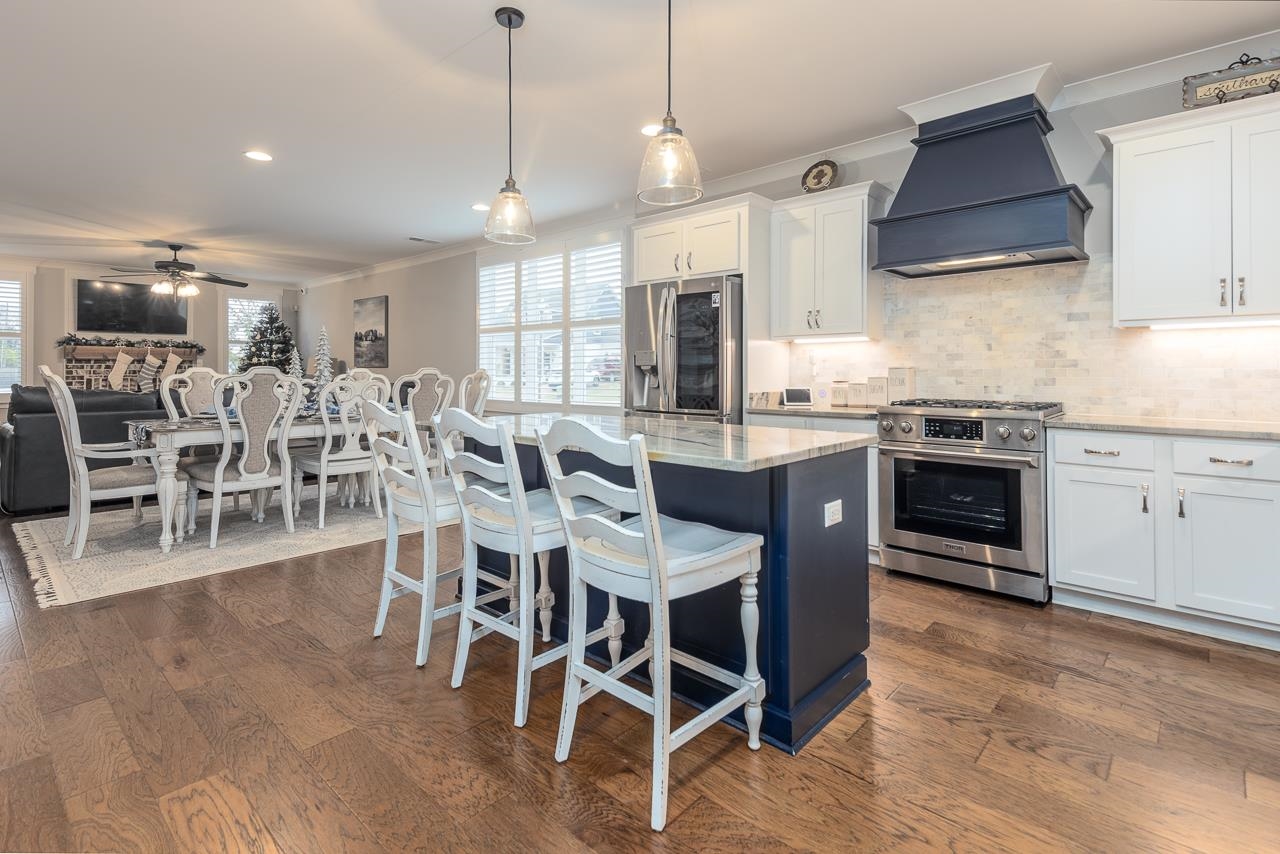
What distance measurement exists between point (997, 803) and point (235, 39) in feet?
13.2

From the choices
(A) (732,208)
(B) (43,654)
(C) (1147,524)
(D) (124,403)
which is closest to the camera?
(B) (43,654)

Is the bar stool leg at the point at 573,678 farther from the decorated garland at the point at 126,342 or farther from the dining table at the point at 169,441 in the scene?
the decorated garland at the point at 126,342

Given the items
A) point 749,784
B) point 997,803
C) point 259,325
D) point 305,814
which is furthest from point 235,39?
point 259,325

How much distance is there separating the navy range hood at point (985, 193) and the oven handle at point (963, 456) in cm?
102

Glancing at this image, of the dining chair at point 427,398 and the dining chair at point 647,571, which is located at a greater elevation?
the dining chair at point 427,398

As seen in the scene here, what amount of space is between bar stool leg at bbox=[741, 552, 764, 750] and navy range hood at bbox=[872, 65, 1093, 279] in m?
2.42

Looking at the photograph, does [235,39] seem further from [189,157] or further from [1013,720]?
[1013,720]

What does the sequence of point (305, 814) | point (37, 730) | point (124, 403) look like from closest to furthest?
point (305, 814) → point (37, 730) → point (124, 403)

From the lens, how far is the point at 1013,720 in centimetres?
205

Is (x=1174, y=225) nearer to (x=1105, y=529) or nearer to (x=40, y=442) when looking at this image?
(x=1105, y=529)

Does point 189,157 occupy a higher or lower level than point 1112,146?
higher

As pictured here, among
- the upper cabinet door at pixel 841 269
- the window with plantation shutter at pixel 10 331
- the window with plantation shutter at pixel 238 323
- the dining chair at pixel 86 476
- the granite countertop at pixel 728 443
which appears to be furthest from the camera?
the window with plantation shutter at pixel 238 323

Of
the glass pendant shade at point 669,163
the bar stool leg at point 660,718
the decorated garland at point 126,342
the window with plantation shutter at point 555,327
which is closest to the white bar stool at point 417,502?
the bar stool leg at point 660,718

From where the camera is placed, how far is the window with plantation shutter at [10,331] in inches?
306
